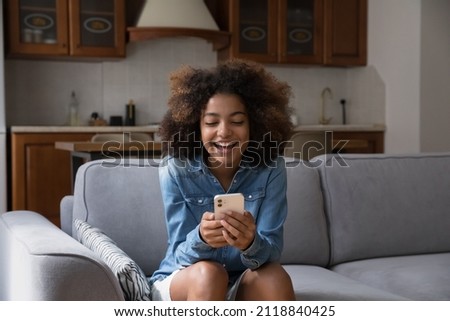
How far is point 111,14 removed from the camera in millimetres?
4691

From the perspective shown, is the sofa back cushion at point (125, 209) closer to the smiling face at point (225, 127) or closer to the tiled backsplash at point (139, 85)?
the smiling face at point (225, 127)

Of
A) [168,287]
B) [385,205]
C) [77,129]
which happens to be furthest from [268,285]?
[77,129]

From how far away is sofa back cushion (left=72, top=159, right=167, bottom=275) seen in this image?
185cm

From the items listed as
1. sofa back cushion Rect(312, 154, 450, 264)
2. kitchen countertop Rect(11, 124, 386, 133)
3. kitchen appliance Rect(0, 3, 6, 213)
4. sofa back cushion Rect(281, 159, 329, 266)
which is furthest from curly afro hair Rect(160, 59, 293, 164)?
kitchen appliance Rect(0, 3, 6, 213)

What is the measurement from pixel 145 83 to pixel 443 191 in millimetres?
3306

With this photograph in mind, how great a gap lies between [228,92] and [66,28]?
10.9ft

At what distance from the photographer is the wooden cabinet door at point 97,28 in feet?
15.0

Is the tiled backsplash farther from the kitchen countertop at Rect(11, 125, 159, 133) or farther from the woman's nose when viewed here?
the woman's nose

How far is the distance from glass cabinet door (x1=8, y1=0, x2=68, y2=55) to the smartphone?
11.6 ft

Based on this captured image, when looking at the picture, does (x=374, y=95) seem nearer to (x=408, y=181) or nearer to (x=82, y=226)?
(x=408, y=181)

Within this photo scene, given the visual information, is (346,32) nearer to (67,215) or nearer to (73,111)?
(73,111)

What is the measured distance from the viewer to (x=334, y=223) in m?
2.12

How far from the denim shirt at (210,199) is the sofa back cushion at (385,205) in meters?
0.57
